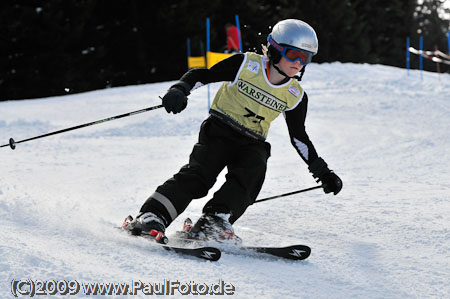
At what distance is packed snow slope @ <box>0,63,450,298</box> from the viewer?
2.49m

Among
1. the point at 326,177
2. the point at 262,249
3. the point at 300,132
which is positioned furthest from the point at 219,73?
the point at 262,249

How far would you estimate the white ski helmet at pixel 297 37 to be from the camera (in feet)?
10.8

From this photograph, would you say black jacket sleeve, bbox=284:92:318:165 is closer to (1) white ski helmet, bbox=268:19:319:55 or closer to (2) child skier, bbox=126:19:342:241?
(2) child skier, bbox=126:19:342:241

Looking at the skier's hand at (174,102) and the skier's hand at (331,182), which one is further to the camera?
the skier's hand at (331,182)

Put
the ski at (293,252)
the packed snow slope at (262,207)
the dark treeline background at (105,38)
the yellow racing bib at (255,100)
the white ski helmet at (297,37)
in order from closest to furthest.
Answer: the packed snow slope at (262,207), the ski at (293,252), the white ski helmet at (297,37), the yellow racing bib at (255,100), the dark treeline background at (105,38)

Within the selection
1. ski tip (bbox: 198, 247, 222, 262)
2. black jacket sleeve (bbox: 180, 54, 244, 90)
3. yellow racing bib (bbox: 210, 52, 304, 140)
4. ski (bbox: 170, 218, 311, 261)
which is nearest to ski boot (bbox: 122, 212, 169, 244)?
ski (bbox: 170, 218, 311, 261)

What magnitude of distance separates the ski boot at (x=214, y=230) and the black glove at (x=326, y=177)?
0.62m

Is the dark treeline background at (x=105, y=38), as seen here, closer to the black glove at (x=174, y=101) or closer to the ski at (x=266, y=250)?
the black glove at (x=174, y=101)

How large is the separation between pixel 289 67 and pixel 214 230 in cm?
101

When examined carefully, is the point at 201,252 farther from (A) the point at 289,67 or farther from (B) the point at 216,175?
(A) the point at 289,67

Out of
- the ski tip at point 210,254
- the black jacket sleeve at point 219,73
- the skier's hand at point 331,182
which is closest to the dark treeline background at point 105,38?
the black jacket sleeve at point 219,73

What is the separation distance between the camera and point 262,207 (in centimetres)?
425

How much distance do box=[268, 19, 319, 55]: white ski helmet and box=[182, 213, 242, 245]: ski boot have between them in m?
1.00

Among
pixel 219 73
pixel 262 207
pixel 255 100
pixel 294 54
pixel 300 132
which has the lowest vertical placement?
pixel 262 207
